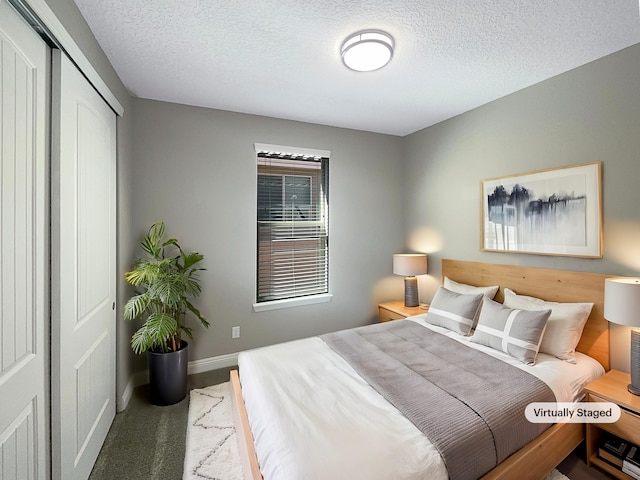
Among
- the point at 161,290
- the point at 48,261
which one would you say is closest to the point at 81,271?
Result: the point at 48,261

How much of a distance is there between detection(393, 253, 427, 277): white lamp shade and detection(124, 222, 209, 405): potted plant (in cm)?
220

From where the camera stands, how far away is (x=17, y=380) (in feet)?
3.82

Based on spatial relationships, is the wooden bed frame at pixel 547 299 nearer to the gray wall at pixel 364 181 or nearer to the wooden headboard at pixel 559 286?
the wooden headboard at pixel 559 286

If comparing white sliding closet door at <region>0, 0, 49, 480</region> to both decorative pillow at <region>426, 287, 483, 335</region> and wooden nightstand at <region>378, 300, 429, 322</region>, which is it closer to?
decorative pillow at <region>426, 287, 483, 335</region>

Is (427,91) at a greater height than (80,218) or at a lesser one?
greater

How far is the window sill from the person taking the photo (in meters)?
3.25

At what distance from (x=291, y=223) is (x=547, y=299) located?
8.32 ft

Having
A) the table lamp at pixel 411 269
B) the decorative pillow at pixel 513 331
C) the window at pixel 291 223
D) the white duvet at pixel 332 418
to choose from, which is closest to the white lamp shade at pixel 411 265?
the table lamp at pixel 411 269

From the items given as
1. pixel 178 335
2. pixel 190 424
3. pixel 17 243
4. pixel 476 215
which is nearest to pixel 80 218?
pixel 17 243

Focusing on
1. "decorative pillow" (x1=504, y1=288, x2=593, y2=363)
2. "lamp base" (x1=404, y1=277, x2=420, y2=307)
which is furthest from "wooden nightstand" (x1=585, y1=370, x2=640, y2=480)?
"lamp base" (x1=404, y1=277, x2=420, y2=307)

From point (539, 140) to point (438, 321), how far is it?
1.80m

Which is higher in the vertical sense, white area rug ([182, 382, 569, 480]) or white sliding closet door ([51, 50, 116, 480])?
white sliding closet door ([51, 50, 116, 480])

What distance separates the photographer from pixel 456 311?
2.63m

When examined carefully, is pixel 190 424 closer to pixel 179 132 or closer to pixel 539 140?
pixel 179 132
